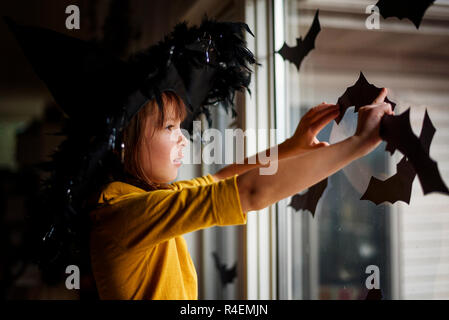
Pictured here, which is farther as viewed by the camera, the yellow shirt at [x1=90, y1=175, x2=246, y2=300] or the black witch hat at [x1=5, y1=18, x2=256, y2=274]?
the black witch hat at [x1=5, y1=18, x2=256, y2=274]

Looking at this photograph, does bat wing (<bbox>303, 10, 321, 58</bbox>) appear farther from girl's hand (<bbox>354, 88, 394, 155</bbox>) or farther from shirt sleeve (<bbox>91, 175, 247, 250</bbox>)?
shirt sleeve (<bbox>91, 175, 247, 250</bbox>)

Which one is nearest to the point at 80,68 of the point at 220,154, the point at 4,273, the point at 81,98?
the point at 81,98

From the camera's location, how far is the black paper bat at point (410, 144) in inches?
19.3

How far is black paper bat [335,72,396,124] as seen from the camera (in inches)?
23.9

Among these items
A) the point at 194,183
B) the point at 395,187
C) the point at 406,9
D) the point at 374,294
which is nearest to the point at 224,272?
the point at 194,183

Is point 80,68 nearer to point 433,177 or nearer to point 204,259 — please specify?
point 433,177

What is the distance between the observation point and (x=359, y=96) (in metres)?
0.64

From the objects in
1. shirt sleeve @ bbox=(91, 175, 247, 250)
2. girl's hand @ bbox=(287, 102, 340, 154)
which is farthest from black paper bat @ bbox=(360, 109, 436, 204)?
shirt sleeve @ bbox=(91, 175, 247, 250)

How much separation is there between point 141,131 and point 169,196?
8.3 inches

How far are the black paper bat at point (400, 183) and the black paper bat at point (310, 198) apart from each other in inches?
5.3

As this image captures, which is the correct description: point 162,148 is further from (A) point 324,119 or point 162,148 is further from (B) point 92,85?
(A) point 324,119

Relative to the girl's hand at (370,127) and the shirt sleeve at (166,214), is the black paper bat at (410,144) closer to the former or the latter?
the girl's hand at (370,127)

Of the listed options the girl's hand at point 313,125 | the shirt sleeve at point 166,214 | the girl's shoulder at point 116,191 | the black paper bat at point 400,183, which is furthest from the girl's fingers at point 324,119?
the girl's shoulder at point 116,191
